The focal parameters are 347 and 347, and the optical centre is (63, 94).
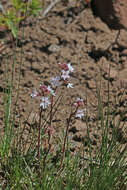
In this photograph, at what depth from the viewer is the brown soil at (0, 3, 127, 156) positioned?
261cm

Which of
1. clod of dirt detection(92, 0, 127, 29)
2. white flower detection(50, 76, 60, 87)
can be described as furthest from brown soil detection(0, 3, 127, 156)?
white flower detection(50, 76, 60, 87)

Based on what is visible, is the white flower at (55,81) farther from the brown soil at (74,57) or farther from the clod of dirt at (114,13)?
the clod of dirt at (114,13)

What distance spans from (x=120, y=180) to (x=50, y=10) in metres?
2.12

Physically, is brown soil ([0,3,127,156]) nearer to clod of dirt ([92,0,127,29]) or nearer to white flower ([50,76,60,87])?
clod of dirt ([92,0,127,29])

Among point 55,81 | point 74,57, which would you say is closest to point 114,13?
point 74,57

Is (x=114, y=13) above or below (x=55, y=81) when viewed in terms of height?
above

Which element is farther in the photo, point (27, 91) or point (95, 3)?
point (95, 3)

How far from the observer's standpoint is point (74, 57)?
303 cm

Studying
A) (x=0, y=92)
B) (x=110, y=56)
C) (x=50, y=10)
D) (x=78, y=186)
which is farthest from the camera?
(x=50, y=10)

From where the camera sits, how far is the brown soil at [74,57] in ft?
8.57

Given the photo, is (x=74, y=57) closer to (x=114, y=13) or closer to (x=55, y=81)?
(x=114, y=13)

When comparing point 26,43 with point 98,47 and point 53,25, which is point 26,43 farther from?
point 98,47

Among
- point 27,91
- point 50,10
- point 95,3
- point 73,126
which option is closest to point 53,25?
point 50,10

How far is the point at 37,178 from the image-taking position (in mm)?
1864
